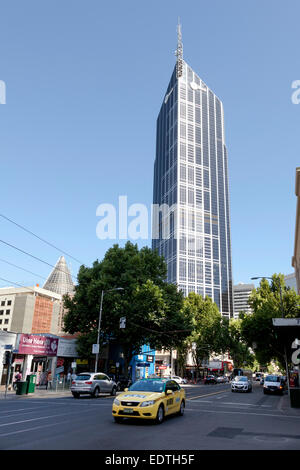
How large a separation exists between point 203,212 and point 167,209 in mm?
19750

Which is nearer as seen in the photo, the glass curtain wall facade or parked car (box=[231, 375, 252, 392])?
parked car (box=[231, 375, 252, 392])

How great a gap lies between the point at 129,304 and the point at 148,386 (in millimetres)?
22210

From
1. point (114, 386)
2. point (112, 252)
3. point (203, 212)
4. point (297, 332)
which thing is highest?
A: point (203, 212)

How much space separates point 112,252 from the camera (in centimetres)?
3906

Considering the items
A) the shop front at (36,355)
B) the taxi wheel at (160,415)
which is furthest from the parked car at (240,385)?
the taxi wheel at (160,415)

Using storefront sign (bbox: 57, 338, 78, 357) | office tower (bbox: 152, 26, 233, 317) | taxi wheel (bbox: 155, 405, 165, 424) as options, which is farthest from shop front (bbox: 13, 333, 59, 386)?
office tower (bbox: 152, 26, 233, 317)

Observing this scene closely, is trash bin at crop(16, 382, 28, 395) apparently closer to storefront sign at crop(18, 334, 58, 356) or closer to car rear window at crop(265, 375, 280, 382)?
storefront sign at crop(18, 334, 58, 356)

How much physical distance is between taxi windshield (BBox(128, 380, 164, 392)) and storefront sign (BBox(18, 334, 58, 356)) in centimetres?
2250

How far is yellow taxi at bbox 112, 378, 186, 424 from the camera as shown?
35.6 feet

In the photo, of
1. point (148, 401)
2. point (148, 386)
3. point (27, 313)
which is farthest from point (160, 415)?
point (27, 313)

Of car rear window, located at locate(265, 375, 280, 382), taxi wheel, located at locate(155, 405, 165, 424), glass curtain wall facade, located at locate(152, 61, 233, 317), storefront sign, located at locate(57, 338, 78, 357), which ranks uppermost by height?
glass curtain wall facade, located at locate(152, 61, 233, 317)

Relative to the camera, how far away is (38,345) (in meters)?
34.2
